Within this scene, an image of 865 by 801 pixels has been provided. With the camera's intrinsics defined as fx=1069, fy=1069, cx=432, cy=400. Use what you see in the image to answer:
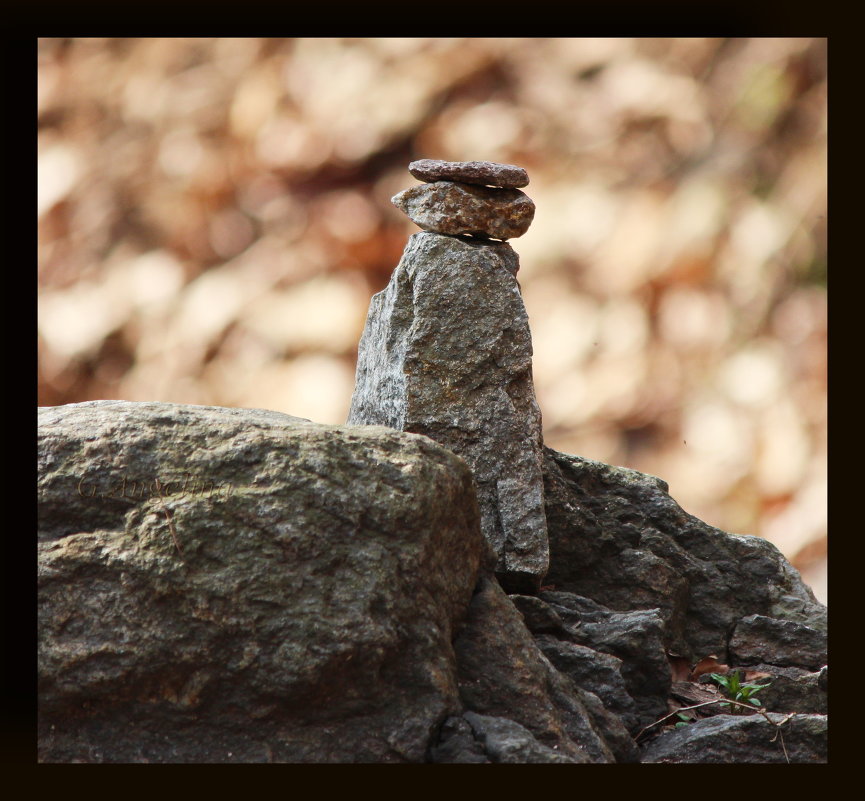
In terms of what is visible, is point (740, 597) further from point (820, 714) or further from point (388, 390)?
point (388, 390)

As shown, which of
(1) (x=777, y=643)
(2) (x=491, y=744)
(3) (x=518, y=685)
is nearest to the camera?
(2) (x=491, y=744)

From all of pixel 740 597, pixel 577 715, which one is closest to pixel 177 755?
pixel 577 715

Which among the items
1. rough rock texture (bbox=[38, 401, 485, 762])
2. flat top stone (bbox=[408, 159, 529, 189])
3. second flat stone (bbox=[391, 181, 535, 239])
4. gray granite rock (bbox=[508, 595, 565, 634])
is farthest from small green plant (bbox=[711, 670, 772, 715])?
flat top stone (bbox=[408, 159, 529, 189])

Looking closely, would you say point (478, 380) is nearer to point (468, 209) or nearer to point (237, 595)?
point (468, 209)

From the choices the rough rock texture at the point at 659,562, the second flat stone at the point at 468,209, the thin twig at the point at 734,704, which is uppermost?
the second flat stone at the point at 468,209

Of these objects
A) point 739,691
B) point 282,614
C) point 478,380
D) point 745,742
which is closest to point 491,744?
point 282,614

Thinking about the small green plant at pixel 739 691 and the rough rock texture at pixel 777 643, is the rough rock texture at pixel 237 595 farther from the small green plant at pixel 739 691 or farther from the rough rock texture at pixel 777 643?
the rough rock texture at pixel 777 643

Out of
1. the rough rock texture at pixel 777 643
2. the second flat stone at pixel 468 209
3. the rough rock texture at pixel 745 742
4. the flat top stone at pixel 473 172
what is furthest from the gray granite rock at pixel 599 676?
the flat top stone at pixel 473 172
